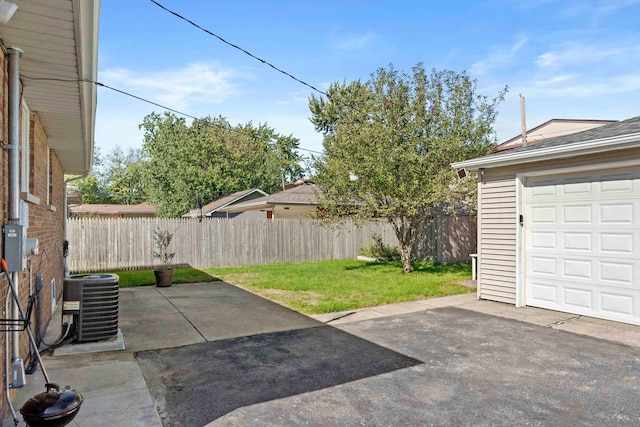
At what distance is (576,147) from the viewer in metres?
6.25

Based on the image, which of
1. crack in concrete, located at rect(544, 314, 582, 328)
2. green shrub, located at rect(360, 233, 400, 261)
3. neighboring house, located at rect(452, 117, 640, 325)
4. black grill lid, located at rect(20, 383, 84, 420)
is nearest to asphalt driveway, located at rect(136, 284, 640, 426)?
crack in concrete, located at rect(544, 314, 582, 328)

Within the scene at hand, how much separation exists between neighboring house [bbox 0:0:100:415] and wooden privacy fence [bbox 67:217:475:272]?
8183 millimetres

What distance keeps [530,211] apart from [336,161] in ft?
18.8

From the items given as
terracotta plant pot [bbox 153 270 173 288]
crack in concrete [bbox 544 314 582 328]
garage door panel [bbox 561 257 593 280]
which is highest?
garage door panel [bbox 561 257 593 280]

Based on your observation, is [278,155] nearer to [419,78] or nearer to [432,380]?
[419,78]

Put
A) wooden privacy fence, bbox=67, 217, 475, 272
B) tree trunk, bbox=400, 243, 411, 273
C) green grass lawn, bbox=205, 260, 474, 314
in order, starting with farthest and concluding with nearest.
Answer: wooden privacy fence, bbox=67, 217, 475, 272 < tree trunk, bbox=400, 243, 411, 273 < green grass lawn, bbox=205, 260, 474, 314

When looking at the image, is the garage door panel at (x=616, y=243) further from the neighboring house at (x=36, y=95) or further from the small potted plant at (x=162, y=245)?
the small potted plant at (x=162, y=245)

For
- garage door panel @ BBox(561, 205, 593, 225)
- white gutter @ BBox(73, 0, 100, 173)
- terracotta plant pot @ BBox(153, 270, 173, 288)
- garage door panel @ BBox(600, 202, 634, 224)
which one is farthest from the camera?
terracotta plant pot @ BBox(153, 270, 173, 288)

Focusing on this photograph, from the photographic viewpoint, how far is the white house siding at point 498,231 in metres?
7.42

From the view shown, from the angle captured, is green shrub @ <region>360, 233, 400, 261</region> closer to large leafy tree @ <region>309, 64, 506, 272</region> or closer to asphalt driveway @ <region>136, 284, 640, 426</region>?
large leafy tree @ <region>309, 64, 506, 272</region>

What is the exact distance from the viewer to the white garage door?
600cm

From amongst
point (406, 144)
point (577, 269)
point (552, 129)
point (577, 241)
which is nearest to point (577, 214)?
point (577, 241)

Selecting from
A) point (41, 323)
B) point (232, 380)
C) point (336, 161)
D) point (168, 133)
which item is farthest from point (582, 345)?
point (168, 133)

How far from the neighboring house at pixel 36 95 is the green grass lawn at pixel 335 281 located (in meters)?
4.33
